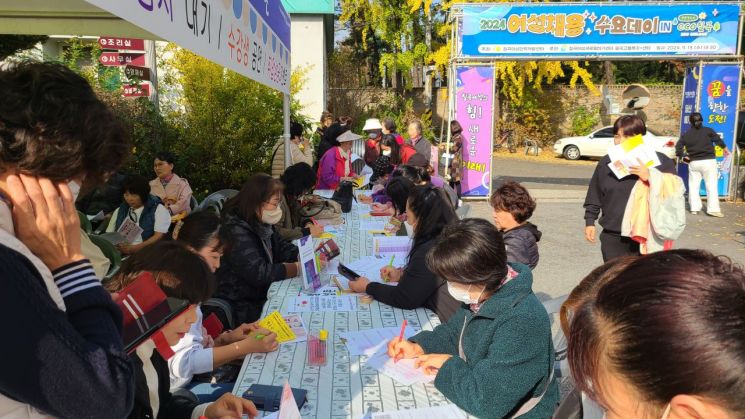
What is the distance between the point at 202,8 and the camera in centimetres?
222

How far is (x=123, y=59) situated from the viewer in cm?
658

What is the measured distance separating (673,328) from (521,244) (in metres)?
2.46

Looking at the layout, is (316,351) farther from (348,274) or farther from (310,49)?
(310,49)

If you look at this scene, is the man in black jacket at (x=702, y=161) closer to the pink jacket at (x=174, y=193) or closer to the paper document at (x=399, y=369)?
the pink jacket at (x=174, y=193)

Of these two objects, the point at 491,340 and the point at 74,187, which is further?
the point at 491,340

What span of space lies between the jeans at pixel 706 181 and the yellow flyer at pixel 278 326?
8.85 metres

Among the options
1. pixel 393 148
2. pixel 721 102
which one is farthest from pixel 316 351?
pixel 721 102

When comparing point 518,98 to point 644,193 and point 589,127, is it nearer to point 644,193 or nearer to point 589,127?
point 589,127

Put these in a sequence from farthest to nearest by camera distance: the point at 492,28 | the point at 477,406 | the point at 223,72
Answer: the point at 492,28 < the point at 223,72 < the point at 477,406

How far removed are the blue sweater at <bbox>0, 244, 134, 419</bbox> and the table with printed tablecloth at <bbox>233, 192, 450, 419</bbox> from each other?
3.06 ft

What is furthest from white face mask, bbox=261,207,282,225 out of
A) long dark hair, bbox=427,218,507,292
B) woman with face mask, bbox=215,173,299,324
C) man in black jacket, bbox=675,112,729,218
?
man in black jacket, bbox=675,112,729,218

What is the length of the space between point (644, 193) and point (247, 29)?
296cm

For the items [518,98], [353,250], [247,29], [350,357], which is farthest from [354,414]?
[518,98]

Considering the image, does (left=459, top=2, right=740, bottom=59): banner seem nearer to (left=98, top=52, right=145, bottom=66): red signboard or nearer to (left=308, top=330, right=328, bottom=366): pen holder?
(left=98, top=52, right=145, bottom=66): red signboard
